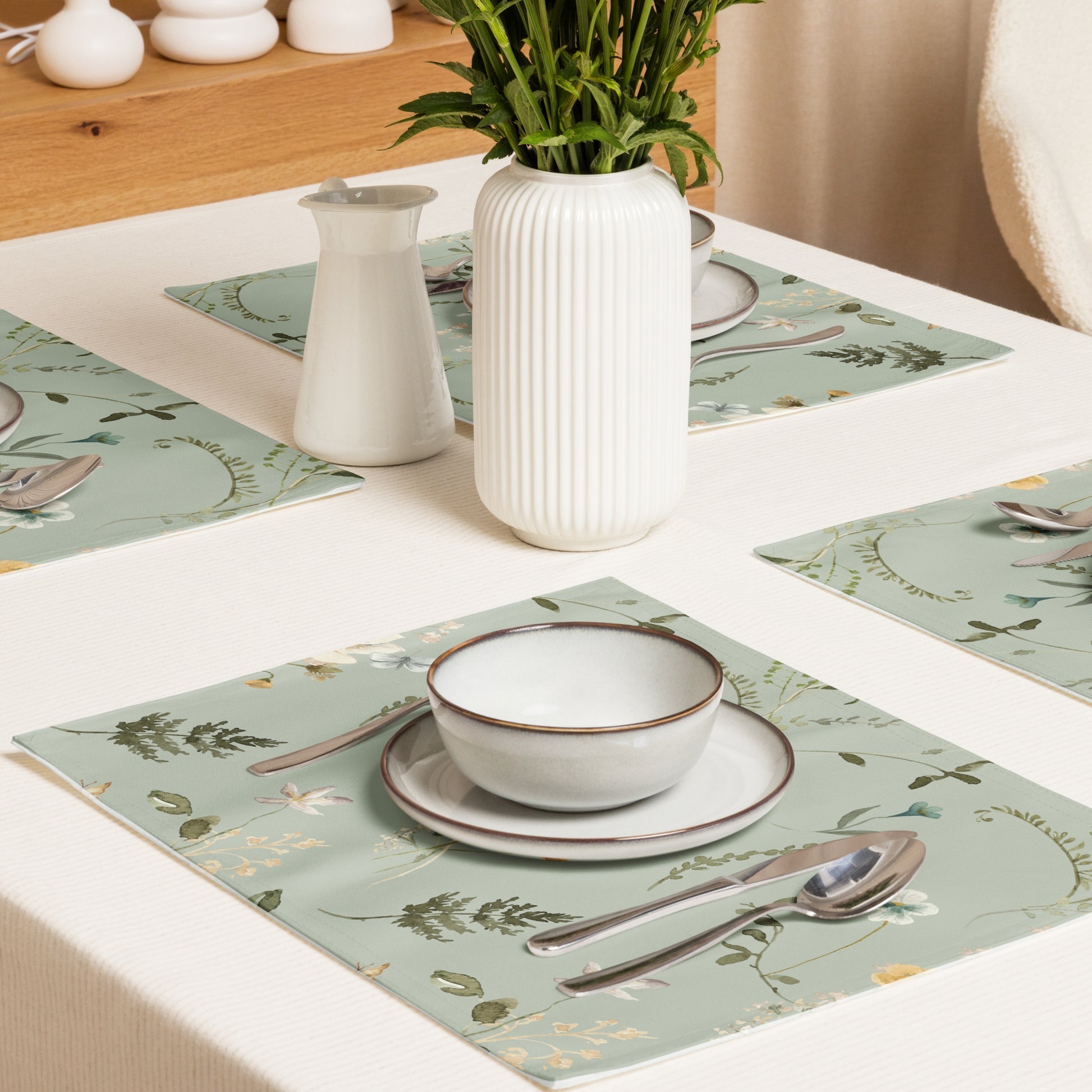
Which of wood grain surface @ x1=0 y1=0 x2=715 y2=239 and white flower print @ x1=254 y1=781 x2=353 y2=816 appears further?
wood grain surface @ x1=0 y1=0 x2=715 y2=239

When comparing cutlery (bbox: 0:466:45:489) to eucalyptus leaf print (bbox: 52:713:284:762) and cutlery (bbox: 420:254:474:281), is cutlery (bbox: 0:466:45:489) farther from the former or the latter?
cutlery (bbox: 420:254:474:281)

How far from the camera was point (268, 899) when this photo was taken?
0.62 metres

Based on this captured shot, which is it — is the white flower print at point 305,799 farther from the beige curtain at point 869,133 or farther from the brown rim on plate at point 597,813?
the beige curtain at point 869,133

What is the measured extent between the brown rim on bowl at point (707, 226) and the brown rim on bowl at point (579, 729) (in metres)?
0.52

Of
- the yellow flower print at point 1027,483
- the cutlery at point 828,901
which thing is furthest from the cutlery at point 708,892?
the yellow flower print at point 1027,483

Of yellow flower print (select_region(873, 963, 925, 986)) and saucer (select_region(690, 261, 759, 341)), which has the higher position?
saucer (select_region(690, 261, 759, 341))

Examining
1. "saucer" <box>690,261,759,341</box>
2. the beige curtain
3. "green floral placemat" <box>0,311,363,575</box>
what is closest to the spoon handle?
"green floral placemat" <box>0,311,363,575</box>

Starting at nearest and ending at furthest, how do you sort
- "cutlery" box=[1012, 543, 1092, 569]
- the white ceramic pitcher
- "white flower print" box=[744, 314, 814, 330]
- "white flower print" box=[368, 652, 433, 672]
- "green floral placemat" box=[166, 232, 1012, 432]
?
"white flower print" box=[368, 652, 433, 672]
"cutlery" box=[1012, 543, 1092, 569]
the white ceramic pitcher
"green floral placemat" box=[166, 232, 1012, 432]
"white flower print" box=[744, 314, 814, 330]

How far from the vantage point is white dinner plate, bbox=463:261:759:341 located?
1.23 metres

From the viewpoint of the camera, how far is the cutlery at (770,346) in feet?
3.94

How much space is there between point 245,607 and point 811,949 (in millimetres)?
405

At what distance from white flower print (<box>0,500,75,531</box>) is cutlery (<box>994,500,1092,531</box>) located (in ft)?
1.81

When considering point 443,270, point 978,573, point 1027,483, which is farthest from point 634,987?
point 443,270

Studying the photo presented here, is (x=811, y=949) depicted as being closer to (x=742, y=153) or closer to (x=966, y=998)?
(x=966, y=998)
